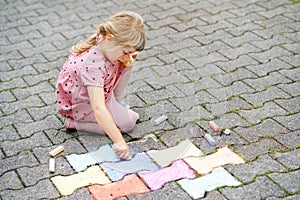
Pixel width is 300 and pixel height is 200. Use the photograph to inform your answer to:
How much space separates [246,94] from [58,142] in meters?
1.43

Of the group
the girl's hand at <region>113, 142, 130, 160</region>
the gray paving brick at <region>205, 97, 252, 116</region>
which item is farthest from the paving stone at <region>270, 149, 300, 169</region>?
the girl's hand at <region>113, 142, 130, 160</region>

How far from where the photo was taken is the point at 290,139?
3609 millimetres

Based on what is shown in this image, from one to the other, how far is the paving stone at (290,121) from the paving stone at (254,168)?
17.2 inches

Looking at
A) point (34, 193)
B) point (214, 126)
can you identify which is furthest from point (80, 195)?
point (214, 126)

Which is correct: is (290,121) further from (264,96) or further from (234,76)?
(234,76)

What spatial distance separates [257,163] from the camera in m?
3.38

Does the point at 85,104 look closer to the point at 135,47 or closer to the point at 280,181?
the point at 135,47

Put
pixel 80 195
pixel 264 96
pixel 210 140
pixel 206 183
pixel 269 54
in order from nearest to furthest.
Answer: pixel 80 195 < pixel 206 183 < pixel 210 140 < pixel 264 96 < pixel 269 54

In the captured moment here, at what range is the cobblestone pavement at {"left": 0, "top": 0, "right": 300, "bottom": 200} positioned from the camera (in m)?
3.32

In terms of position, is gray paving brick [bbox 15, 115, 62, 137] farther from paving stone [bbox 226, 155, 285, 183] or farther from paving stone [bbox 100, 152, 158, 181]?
paving stone [bbox 226, 155, 285, 183]

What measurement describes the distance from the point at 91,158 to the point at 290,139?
A: 1.26 meters

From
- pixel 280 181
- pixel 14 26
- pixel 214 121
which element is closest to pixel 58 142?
pixel 214 121

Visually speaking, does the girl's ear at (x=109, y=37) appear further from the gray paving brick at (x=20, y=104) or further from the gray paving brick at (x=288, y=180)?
the gray paving brick at (x=288, y=180)

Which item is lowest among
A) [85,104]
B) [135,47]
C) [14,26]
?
[14,26]
